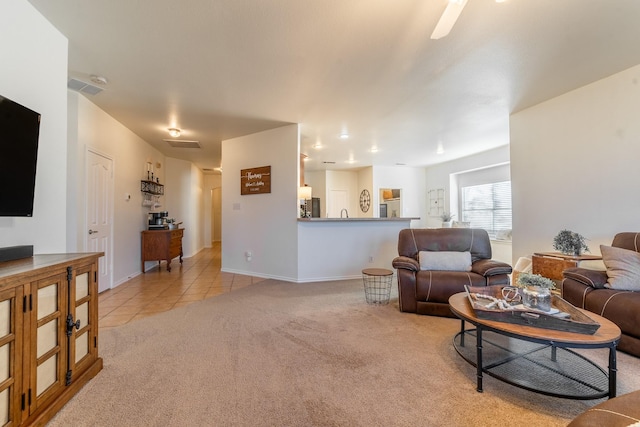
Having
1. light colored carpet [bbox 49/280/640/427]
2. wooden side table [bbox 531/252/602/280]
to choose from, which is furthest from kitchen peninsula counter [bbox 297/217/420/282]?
wooden side table [bbox 531/252/602/280]

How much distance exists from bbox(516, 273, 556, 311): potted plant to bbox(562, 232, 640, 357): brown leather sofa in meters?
0.75

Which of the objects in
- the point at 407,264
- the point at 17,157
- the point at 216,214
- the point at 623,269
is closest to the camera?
the point at 17,157

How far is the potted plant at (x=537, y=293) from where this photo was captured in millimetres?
1805

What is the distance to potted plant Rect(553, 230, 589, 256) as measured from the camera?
307cm

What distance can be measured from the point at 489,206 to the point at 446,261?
438cm

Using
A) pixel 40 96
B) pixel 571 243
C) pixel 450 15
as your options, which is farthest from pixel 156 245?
pixel 571 243

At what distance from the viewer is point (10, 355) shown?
122 cm

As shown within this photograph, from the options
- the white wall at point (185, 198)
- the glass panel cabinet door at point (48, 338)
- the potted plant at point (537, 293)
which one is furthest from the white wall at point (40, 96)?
the white wall at point (185, 198)

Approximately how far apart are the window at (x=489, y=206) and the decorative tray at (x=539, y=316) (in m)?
4.94

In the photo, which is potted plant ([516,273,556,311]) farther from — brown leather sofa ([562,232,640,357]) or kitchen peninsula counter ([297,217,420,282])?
kitchen peninsula counter ([297,217,420,282])

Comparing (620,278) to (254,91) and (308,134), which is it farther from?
(308,134)

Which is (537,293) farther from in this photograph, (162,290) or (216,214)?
(216,214)

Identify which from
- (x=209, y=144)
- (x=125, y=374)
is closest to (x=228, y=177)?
(x=209, y=144)

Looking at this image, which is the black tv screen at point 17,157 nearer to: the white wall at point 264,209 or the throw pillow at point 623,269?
the white wall at point 264,209
